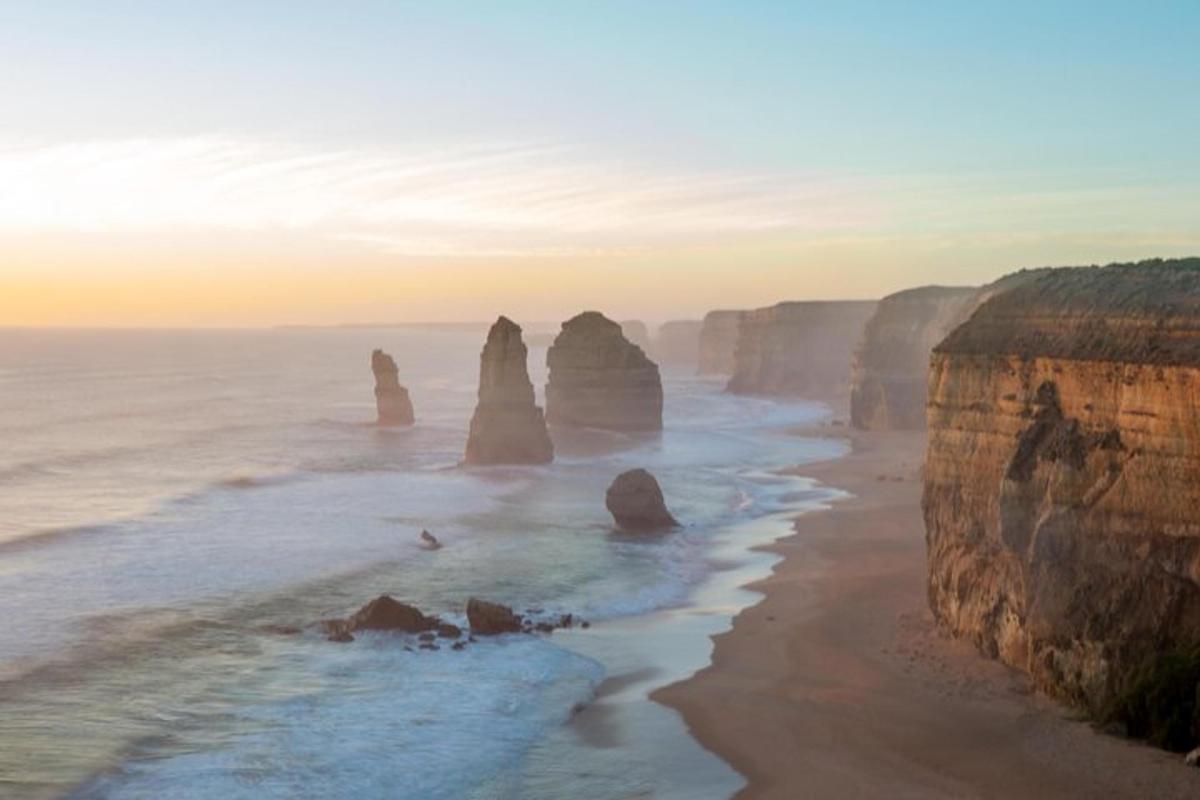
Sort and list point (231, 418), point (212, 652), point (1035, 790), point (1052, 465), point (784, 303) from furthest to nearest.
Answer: point (784, 303), point (231, 418), point (212, 652), point (1052, 465), point (1035, 790)

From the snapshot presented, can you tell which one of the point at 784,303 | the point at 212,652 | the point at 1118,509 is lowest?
the point at 212,652

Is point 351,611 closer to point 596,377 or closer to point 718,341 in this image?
point 596,377

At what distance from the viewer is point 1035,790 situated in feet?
67.7

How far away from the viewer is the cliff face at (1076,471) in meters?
22.2

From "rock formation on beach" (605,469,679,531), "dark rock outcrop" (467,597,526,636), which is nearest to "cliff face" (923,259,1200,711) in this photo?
"dark rock outcrop" (467,597,526,636)

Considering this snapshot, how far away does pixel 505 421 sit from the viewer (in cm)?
7306

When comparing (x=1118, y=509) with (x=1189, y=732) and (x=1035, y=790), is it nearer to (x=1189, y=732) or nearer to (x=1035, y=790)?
(x=1189, y=732)

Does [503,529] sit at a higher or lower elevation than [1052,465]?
lower

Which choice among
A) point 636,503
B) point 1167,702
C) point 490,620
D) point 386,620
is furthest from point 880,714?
point 636,503

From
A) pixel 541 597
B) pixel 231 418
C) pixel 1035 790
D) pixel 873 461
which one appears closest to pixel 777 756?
pixel 1035 790

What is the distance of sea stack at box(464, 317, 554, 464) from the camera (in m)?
71.9

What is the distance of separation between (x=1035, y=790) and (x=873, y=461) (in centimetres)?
5388

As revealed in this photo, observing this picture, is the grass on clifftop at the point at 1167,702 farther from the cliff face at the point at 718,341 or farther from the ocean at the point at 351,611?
the cliff face at the point at 718,341

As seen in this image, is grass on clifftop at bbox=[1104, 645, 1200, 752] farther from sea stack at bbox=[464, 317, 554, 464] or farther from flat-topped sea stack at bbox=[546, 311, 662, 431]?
flat-topped sea stack at bbox=[546, 311, 662, 431]
